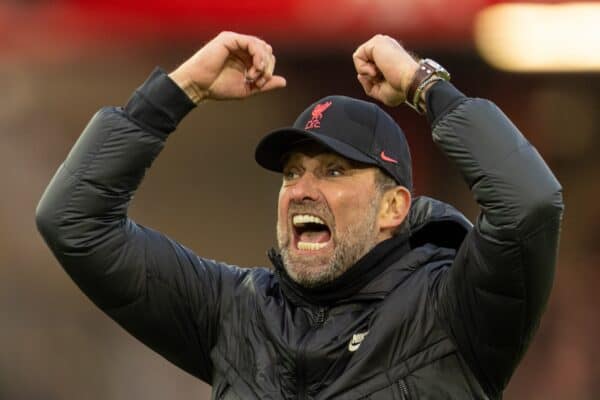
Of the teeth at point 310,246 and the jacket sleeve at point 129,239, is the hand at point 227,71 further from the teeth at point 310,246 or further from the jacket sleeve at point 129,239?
Result: the teeth at point 310,246

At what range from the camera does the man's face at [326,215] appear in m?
3.24

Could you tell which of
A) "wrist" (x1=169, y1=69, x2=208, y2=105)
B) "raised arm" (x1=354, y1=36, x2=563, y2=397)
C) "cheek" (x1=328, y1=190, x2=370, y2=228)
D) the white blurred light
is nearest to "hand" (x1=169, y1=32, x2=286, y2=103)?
"wrist" (x1=169, y1=69, x2=208, y2=105)

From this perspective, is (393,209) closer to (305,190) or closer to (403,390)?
(305,190)

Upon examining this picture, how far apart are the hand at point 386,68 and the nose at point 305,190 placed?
28cm

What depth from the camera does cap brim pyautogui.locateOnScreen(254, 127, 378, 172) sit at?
3227mm

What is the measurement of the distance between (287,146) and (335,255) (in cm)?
33

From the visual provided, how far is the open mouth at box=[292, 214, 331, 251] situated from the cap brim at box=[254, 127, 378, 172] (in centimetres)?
19

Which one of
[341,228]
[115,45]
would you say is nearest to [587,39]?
[115,45]

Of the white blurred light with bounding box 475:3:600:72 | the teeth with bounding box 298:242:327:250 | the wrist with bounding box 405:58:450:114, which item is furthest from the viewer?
the white blurred light with bounding box 475:3:600:72

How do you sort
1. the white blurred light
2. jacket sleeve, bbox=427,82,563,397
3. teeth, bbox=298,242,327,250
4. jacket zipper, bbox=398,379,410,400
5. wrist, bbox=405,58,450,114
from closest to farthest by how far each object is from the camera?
jacket sleeve, bbox=427,82,563,397
jacket zipper, bbox=398,379,410,400
wrist, bbox=405,58,450,114
teeth, bbox=298,242,327,250
the white blurred light

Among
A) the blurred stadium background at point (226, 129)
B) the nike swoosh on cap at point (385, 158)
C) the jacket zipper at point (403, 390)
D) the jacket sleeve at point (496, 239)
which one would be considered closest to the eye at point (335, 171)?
the nike swoosh on cap at point (385, 158)

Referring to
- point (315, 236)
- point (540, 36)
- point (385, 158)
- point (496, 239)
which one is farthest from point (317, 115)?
point (540, 36)

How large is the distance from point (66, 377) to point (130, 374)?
360 mm

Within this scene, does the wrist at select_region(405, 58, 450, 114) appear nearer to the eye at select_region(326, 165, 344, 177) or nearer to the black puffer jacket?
the black puffer jacket
